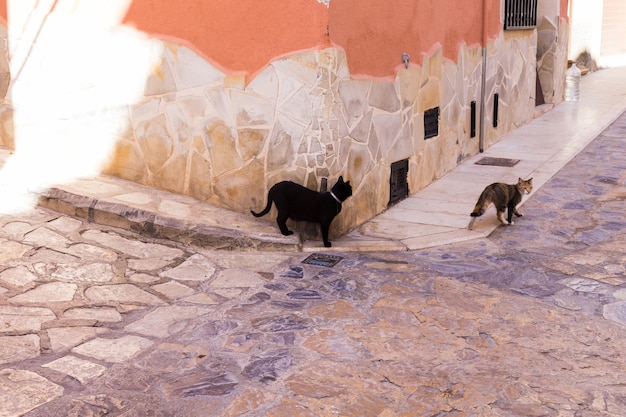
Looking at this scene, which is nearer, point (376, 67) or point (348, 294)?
point (348, 294)

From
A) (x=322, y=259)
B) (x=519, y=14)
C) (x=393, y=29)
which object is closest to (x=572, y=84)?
(x=519, y=14)

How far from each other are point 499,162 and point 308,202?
4.65 metres

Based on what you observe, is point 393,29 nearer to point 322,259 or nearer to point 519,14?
point 322,259

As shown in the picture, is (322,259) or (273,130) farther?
(273,130)

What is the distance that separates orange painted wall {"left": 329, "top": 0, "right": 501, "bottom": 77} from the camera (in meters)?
7.30

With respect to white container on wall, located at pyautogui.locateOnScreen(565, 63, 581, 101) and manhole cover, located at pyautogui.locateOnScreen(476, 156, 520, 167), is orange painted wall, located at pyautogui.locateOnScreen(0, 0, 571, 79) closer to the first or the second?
manhole cover, located at pyautogui.locateOnScreen(476, 156, 520, 167)

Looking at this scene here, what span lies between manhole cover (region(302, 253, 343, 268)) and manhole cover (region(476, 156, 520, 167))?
445 centimetres

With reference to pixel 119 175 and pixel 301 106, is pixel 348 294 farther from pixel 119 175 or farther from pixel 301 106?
pixel 119 175

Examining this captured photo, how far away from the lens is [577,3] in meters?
21.6

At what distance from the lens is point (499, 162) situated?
10.8m

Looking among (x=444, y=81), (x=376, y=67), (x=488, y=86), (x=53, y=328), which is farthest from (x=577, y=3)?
(x=53, y=328)

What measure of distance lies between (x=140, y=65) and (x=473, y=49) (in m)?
4.87

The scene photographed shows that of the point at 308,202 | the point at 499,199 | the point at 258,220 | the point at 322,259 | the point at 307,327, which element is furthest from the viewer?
the point at 499,199

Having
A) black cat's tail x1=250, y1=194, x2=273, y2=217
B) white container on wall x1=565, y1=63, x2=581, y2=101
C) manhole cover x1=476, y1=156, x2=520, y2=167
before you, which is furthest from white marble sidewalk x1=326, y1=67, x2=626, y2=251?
black cat's tail x1=250, y1=194, x2=273, y2=217
